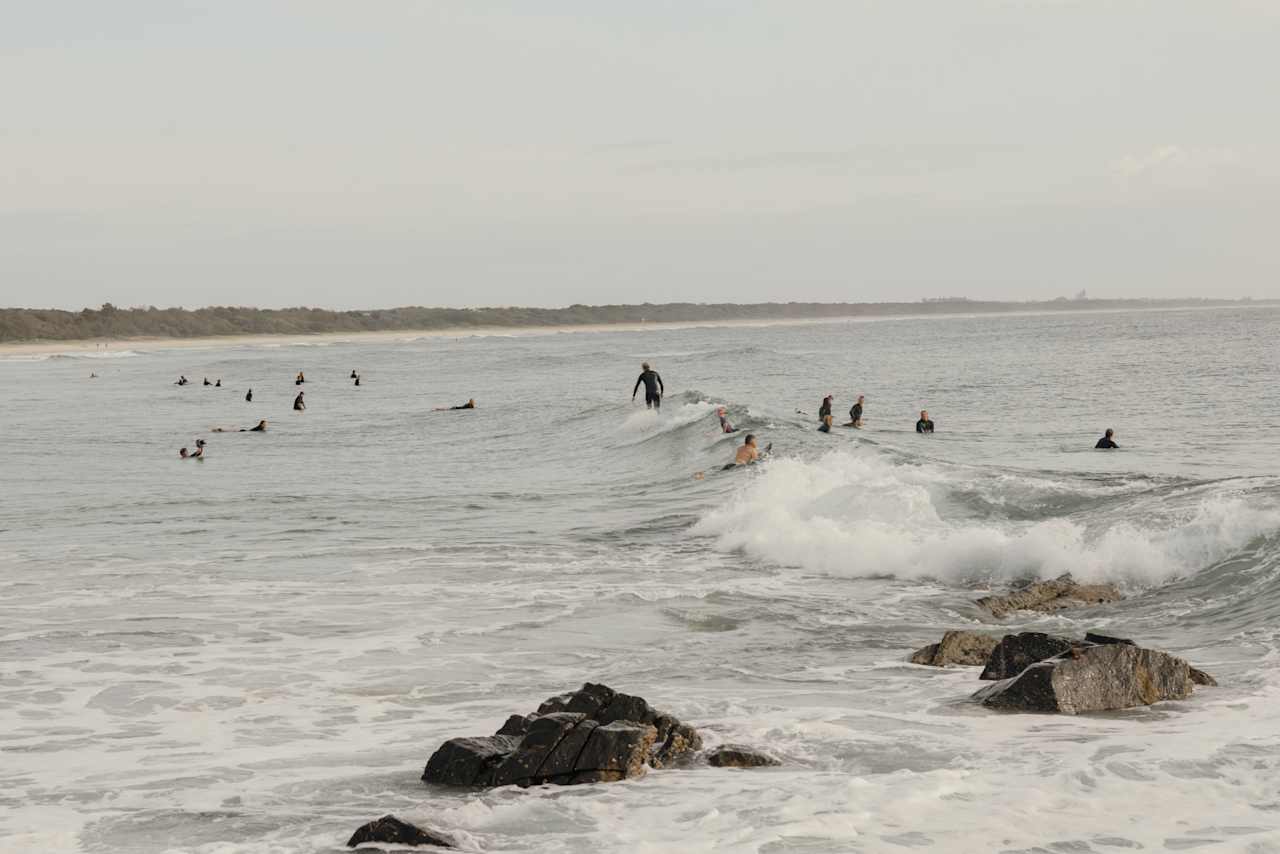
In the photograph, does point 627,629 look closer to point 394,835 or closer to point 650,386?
point 394,835

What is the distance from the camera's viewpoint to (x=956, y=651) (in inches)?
455

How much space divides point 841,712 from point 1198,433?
29.5m

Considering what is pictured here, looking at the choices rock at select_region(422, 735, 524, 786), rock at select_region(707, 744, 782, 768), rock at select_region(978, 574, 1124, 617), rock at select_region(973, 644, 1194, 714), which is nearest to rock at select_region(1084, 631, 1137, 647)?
rock at select_region(973, 644, 1194, 714)

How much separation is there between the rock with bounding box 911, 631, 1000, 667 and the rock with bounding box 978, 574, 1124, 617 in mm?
2364

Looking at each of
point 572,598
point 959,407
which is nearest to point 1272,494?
point 572,598

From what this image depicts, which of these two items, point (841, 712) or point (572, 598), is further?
point (572, 598)

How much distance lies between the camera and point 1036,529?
17.3 m

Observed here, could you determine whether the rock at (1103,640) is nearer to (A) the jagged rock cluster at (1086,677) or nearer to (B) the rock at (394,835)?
(A) the jagged rock cluster at (1086,677)

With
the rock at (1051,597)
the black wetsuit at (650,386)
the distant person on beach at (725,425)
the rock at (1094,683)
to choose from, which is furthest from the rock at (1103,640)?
the black wetsuit at (650,386)

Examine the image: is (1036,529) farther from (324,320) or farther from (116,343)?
(324,320)

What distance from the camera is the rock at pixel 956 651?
11469 mm

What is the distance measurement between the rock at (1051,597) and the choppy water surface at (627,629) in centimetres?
37

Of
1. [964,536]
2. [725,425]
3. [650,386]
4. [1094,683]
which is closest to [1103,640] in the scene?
[1094,683]

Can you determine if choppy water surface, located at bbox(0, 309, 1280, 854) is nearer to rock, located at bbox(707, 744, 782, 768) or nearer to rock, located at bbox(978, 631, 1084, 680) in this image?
rock, located at bbox(707, 744, 782, 768)
